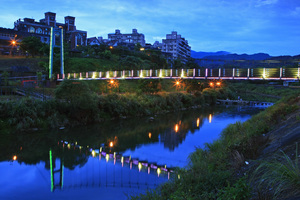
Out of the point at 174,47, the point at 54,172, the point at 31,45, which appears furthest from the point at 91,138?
the point at 174,47

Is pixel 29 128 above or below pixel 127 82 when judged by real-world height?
below

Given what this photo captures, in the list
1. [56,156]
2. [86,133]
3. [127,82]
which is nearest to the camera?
[56,156]

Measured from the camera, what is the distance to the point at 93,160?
36.6ft

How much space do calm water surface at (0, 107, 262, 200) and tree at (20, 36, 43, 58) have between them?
30306 millimetres

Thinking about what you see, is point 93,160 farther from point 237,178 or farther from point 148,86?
point 148,86

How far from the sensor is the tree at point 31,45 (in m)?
41.7

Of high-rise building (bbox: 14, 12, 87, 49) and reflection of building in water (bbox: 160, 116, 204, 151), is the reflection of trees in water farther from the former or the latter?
high-rise building (bbox: 14, 12, 87, 49)

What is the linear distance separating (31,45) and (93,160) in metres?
36.6

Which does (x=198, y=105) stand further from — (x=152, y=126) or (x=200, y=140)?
(x=200, y=140)

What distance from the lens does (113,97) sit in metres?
20.9

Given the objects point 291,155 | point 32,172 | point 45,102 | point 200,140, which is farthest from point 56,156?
point 291,155

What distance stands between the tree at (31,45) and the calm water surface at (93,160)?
30.3 meters

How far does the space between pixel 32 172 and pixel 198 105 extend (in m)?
24.2

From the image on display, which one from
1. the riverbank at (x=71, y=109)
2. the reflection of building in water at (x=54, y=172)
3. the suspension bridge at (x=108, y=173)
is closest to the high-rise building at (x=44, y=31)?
the riverbank at (x=71, y=109)
